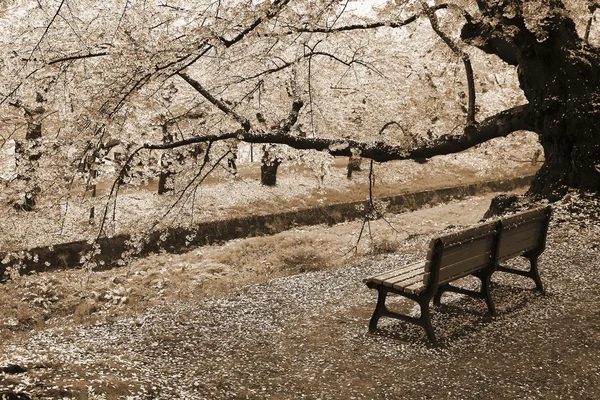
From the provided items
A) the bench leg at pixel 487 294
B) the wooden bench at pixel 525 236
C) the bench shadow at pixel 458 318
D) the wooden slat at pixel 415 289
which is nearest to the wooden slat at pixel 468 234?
the wooden bench at pixel 525 236

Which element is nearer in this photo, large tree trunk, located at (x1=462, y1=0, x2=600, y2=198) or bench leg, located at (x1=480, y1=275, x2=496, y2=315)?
bench leg, located at (x1=480, y1=275, x2=496, y2=315)

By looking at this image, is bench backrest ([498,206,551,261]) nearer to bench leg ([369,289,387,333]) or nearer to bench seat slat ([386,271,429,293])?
bench seat slat ([386,271,429,293])

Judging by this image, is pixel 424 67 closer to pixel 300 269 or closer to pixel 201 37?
pixel 300 269

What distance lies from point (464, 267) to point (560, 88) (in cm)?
581

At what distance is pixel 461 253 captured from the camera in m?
6.00

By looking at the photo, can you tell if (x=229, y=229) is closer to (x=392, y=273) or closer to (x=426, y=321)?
(x=392, y=273)

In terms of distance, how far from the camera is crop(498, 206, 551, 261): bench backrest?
6.56 metres

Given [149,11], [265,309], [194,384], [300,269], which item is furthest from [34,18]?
[194,384]

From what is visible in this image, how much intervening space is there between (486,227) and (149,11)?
7.56m

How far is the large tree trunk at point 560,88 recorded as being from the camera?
33.3 ft

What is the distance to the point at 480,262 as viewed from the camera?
6.37 metres

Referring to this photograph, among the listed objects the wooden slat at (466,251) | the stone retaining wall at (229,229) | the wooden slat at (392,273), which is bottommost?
the stone retaining wall at (229,229)

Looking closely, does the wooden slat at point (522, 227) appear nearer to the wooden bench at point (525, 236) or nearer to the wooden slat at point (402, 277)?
the wooden bench at point (525, 236)

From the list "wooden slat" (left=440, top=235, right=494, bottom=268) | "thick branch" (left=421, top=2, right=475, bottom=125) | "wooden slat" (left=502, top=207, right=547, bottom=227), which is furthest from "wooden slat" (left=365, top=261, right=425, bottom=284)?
"thick branch" (left=421, top=2, right=475, bottom=125)
